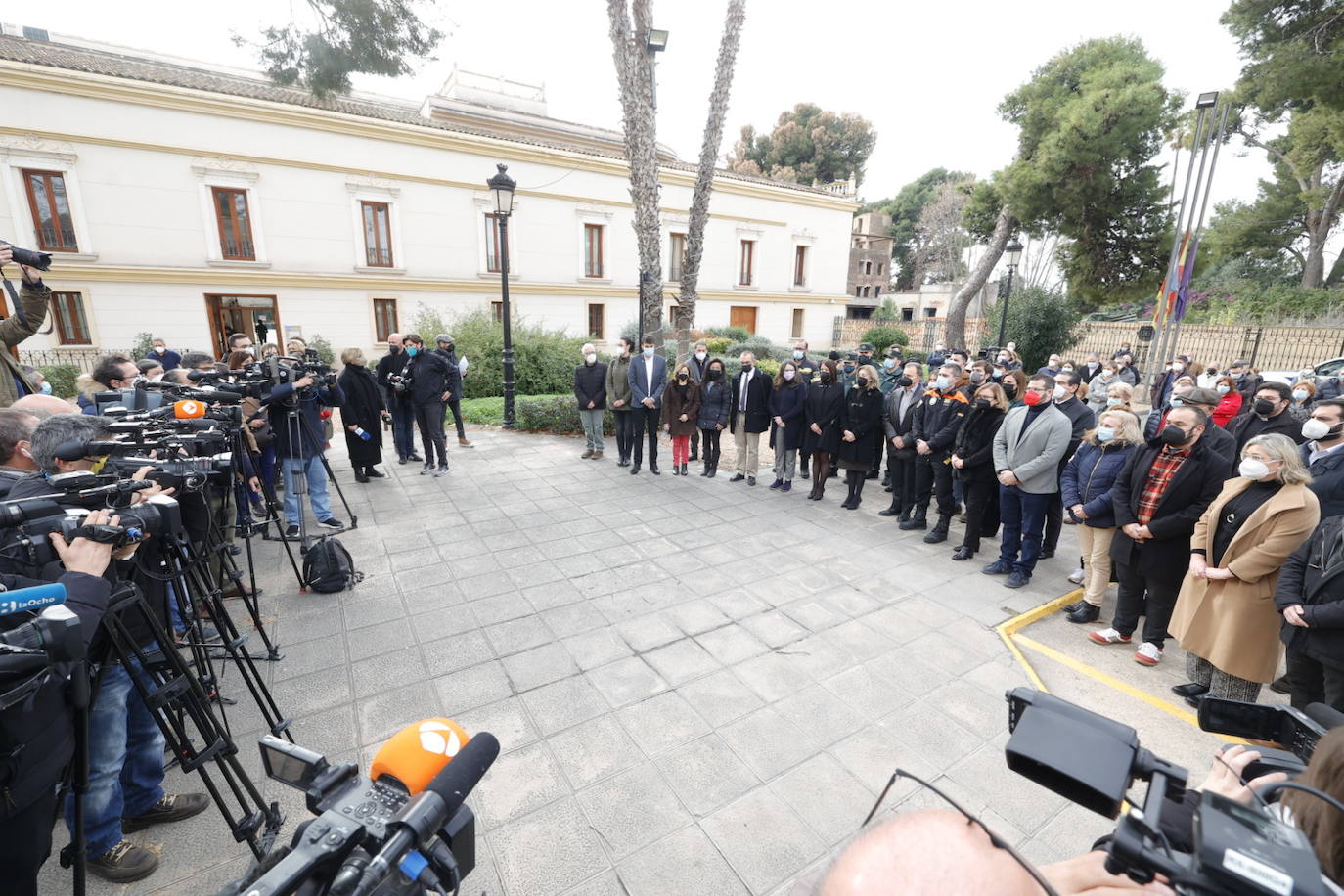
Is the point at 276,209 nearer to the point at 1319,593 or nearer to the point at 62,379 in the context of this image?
the point at 62,379

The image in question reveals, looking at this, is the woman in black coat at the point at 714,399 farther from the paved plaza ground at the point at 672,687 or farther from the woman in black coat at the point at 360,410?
the woman in black coat at the point at 360,410

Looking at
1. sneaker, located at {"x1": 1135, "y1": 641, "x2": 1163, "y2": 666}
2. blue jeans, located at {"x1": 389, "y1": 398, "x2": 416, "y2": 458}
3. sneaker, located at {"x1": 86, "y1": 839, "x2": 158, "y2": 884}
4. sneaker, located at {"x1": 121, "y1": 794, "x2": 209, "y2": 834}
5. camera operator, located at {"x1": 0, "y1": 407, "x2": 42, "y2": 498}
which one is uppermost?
camera operator, located at {"x1": 0, "y1": 407, "x2": 42, "y2": 498}

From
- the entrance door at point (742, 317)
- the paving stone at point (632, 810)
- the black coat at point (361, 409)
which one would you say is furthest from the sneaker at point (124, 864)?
the entrance door at point (742, 317)

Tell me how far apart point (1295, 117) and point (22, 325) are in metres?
35.3

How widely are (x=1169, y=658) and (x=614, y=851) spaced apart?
4272 millimetres

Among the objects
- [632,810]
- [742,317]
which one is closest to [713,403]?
[632,810]

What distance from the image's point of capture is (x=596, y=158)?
22203 millimetres

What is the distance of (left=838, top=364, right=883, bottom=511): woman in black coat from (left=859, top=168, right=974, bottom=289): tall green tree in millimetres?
43936

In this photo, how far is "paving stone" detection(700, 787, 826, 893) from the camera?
96.8 inches

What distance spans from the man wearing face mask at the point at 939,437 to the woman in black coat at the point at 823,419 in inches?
40.3

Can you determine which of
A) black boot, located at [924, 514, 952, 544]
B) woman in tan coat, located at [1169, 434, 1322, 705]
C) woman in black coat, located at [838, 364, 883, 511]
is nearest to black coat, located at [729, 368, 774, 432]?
woman in black coat, located at [838, 364, 883, 511]

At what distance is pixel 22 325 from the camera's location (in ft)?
14.9

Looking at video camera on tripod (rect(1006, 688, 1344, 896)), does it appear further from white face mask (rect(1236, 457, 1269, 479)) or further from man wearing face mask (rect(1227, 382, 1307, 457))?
man wearing face mask (rect(1227, 382, 1307, 457))

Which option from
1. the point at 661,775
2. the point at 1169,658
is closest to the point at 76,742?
the point at 661,775
